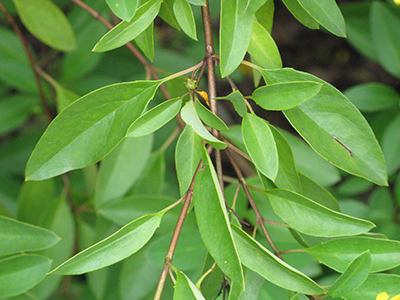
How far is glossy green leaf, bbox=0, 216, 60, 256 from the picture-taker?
23.8 inches

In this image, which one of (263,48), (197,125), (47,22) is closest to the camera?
(197,125)

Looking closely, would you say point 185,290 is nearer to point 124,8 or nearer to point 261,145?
point 261,145

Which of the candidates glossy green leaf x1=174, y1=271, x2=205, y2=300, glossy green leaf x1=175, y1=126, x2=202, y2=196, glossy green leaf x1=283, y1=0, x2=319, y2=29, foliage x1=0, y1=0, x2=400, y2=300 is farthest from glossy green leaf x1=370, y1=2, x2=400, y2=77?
glossy green leaf x1=174, y1=271, x2=205, y2=300

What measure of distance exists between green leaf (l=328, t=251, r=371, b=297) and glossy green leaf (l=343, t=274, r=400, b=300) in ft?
0.13

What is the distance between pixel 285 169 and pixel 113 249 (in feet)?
0.87

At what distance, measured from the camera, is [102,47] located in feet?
1.46

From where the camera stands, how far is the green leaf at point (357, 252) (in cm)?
48

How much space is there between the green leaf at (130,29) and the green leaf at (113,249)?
224 millimetres

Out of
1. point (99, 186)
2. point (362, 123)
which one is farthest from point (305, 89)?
point (99, 186)

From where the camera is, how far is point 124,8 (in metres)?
0.42

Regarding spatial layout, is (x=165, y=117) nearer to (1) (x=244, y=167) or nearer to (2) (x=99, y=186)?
(2) (x=99, y=186)

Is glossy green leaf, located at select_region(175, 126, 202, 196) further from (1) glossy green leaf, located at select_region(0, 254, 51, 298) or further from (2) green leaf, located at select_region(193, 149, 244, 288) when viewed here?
(1) glossy green leaf, located at select_region(0, 254, 51, 298)

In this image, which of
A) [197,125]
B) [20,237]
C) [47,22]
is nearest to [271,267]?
[197,125]

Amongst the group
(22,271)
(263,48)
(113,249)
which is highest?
(263,48)
